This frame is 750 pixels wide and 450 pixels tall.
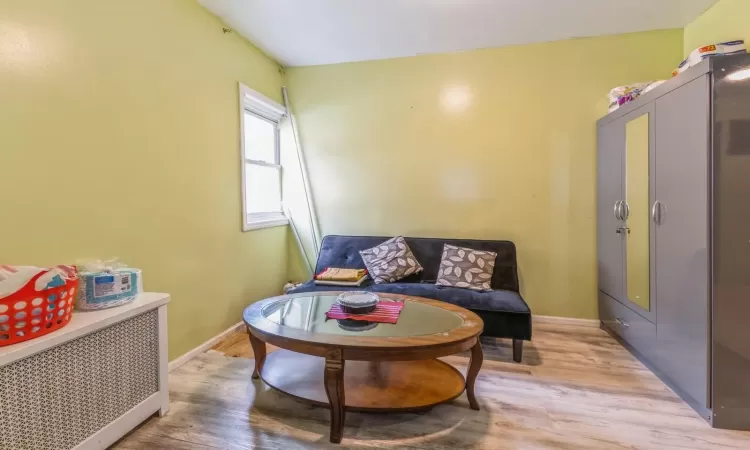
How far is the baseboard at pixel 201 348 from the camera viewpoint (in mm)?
2314

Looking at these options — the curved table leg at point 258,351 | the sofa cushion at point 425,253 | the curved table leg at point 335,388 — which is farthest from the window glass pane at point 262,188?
the curved table leg at point 335,388

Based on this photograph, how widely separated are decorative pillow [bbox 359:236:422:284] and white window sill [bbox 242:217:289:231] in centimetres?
87

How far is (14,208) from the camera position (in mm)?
1506

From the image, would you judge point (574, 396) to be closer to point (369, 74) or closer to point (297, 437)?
point (297, 437)

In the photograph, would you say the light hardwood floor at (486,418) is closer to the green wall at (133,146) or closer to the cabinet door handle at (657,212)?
the green wall at (133,146)

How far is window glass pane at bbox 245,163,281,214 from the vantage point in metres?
3.33

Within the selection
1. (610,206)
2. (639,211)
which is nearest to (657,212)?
(639,211)

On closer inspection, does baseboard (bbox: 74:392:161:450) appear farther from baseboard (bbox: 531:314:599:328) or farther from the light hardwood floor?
baseboard (bbox: 531:314:599:328)

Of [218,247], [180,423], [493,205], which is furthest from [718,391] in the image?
[218,247]

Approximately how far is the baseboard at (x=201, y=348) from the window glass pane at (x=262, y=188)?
0.98m

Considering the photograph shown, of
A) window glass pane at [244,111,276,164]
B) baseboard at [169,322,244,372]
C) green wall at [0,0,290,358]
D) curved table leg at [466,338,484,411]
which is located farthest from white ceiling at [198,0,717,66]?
baseboard at [169,322,244,372]

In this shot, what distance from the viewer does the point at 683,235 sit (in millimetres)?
1930

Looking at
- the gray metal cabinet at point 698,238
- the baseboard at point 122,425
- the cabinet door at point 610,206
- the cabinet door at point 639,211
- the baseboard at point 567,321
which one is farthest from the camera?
the baseboard at point 567,321

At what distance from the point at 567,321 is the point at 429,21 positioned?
2.62 m
